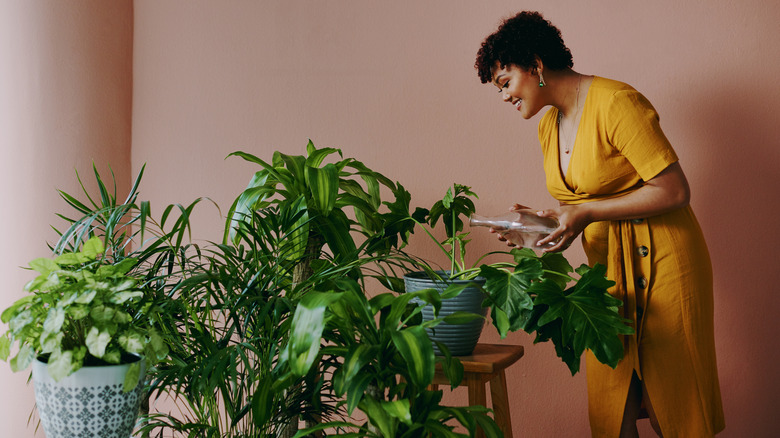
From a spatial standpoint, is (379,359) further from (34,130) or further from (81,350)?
Answer: (34,130)

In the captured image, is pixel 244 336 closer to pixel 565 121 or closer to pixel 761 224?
pixel 565 121

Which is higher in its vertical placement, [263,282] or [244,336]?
[263,282]

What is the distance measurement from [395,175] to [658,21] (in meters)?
0.96

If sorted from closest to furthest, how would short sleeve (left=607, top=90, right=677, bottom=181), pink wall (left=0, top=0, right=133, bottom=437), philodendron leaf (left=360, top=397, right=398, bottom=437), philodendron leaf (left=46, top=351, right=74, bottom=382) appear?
1. philodendron leaf (left=46, top=351, right=74, bottom=382)
2. philodendron leaf (left=360, top=397, right=398, bottom=437)
3. short sleeve (left=607, top=90, right=677, bottom=181)
4. pink wall (left=0, top=0, right=133, bottom=437)

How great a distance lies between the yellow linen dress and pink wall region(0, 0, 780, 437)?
1.36 ft

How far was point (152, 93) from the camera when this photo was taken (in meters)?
2.60

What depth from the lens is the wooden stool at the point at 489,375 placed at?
5.62ft

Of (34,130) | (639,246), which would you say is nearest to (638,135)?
(639,246)

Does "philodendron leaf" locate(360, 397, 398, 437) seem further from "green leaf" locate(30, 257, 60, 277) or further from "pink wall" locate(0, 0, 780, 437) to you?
"pink wall" locate(0, 0, 780, 437)

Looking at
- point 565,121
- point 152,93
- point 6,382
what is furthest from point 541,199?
point 6,382

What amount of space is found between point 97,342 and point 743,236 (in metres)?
1.83

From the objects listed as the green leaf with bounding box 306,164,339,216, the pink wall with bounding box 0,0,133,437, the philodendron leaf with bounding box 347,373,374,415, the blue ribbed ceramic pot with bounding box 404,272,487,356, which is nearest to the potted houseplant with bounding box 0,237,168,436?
the philodendron leaf with bounding box 347,373,374,415

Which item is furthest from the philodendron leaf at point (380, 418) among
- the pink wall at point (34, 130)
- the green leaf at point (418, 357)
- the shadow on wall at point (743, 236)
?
the pink wall at point (34, 130)

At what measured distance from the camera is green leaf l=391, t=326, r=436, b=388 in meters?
1.24
